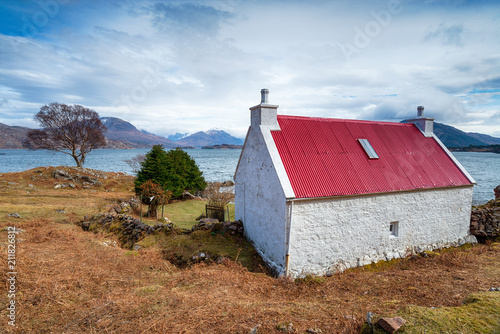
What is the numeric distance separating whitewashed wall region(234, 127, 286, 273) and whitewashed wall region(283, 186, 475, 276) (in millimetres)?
706

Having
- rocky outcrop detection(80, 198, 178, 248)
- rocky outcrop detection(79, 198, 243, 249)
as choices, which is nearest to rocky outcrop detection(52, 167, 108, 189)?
rocky outcrop detection(80, 198, 178, 248)

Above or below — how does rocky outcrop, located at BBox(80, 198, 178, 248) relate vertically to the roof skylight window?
below

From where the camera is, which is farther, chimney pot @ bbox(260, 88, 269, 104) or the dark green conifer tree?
the dark green conifer tree

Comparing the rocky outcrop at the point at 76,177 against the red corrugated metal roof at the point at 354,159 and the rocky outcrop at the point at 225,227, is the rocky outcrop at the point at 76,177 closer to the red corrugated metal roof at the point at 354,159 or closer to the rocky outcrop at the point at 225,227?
the rocky outcrop at the point at 225,227

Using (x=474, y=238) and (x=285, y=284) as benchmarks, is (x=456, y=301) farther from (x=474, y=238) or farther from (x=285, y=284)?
(x=474, y=238)

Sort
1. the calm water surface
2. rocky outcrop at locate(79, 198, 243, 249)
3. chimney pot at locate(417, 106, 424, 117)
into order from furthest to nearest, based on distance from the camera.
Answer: the calm water surface → chimney pot at locate(417, 106, 424, 117) → rocky outcrop at locate(79, 198, 243, 249)

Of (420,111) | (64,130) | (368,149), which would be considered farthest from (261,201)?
(64,130)

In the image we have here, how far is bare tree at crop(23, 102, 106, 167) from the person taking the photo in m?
39.1

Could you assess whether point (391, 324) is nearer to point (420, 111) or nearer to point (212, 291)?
point (212, 291)

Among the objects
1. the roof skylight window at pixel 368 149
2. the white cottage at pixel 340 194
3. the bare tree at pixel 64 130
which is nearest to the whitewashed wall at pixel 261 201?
the white cottage at pixel 340 194

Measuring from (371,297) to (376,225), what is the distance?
188 inches

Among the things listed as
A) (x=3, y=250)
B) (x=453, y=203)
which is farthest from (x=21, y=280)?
(x=453, y=203)

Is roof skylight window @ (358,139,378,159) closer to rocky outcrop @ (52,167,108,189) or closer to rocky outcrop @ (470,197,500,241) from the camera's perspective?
rocky outcrop @ (470,197,500,241)

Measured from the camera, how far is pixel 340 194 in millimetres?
10867
